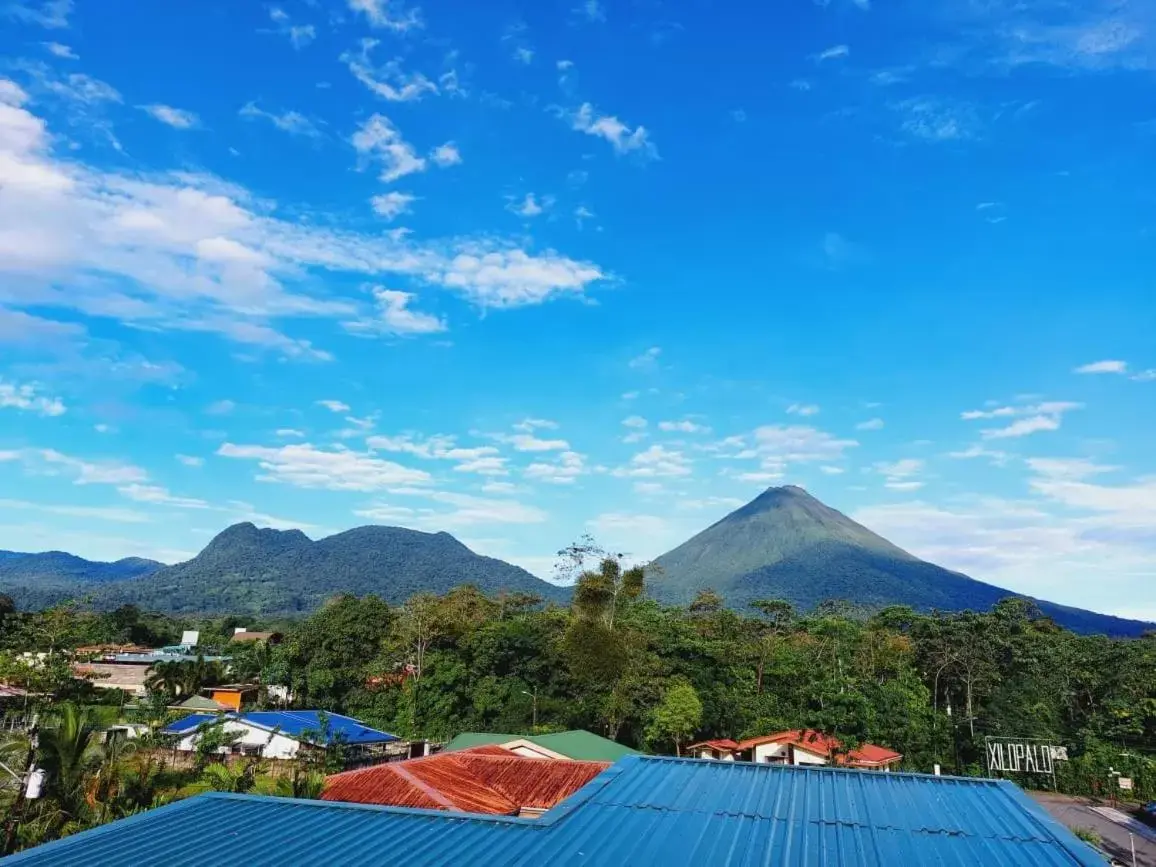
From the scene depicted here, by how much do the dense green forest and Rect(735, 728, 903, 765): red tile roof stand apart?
0.63 meters

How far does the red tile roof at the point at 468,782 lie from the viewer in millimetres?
12148

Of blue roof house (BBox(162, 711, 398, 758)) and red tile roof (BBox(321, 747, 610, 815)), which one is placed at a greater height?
red tile roof (BBox(321, 747, 610, 815))

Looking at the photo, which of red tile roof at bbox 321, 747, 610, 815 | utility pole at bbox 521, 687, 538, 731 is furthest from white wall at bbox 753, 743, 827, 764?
red tile roof at bbox 321, 747, 610, 815

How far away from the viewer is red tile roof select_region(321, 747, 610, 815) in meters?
12.1

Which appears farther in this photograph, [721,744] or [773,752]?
[721,744]

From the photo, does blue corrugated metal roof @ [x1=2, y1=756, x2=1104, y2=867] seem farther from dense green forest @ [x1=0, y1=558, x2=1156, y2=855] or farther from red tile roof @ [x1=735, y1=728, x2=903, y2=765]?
dense green forest @ [x1=0, y1=558, x2=1156, y2=855]

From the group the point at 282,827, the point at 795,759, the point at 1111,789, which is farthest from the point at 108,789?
the point at 1111,789

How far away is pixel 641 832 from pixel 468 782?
9.34m

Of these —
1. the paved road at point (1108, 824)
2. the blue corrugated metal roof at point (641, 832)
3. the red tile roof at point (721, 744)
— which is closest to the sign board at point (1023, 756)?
the paved road at point (1108, 824)

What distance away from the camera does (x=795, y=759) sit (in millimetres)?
25125

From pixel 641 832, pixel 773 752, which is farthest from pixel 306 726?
pixel 641 832

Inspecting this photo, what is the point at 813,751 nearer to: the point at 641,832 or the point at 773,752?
the point at 773,752

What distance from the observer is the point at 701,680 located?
107 ft

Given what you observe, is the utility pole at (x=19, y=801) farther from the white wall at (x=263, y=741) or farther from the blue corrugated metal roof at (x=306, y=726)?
the blue corrugated metal roof at (x=306, y=726)
